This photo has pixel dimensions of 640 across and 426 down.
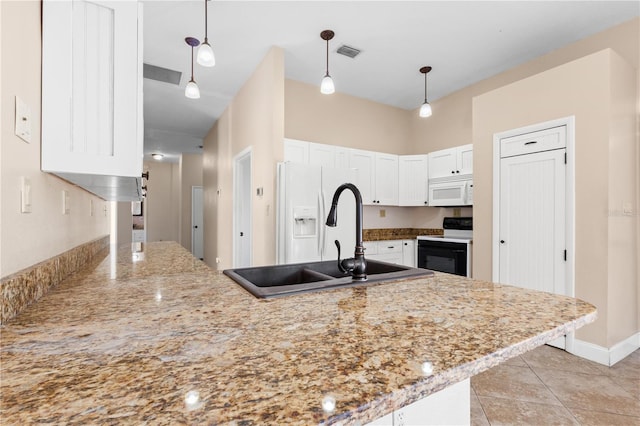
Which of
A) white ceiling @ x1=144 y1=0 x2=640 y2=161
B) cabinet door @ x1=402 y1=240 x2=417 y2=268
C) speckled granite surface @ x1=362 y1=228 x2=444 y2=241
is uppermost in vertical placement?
white ceiling @ x1=144 y1=0 x2=640 y2=161

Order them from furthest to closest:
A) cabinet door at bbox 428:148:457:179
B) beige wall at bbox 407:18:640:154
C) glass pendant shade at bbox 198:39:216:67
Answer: cabinet door at bbox 428:148:457:179, beige wall at bbox 407:18:640:154, glass pendant shade at bbox 198:39:216:67

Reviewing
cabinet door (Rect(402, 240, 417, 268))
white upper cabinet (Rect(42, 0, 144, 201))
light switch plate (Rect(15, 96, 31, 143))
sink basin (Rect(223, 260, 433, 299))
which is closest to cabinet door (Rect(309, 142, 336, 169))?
cabinet door (Rect(402, 240, 417, 268))

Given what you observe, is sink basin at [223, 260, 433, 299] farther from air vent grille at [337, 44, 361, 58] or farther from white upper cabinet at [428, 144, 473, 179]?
white upper cabinet at [428, 144, 473, 179]

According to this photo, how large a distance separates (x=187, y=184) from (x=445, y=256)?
7.08 m

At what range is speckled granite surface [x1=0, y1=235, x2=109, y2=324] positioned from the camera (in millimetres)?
751

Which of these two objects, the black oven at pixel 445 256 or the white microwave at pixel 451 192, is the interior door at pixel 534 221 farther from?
the white microwave at pixel 451 192

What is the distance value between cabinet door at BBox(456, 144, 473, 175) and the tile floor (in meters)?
2.28

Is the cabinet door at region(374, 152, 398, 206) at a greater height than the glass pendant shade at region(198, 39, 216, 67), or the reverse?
the glass pendant shade at region(198, 39, 216, 67)

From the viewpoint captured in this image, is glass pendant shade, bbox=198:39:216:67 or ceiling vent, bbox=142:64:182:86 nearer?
glass pendant shade, bbox=198:39:216:67

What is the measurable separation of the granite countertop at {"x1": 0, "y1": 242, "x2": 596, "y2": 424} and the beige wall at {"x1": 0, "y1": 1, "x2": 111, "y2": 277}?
0.18 m

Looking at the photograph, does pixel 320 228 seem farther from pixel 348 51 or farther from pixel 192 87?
pixel 348 51

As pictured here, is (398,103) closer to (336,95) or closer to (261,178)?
(336,95)

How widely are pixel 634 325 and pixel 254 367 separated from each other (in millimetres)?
3647

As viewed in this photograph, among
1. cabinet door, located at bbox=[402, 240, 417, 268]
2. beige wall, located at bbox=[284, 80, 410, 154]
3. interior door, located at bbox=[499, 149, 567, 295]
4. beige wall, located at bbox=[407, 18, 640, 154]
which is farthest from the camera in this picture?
cabinet door, located at bbox=[402, 240, 417, 268]
